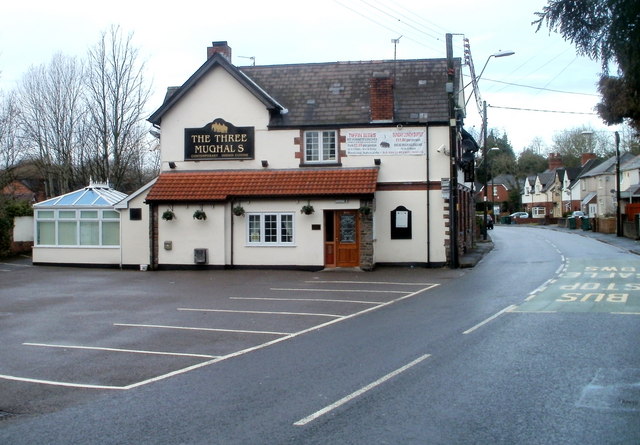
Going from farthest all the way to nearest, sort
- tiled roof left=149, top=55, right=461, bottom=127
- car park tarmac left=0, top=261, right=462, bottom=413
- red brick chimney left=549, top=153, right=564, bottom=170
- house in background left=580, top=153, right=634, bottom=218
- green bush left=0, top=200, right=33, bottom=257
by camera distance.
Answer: red brick chimney left=549, top=153, right=564, bottom=170 < house in background left=580, top=153, right=634, bottom=218 < green bush left=0, top=200, right=33, bottom=257 < tiled roof left=149, top=55, right=461, bottom=127 < car park tarmac left=0, top=261, right=462, bottom=413

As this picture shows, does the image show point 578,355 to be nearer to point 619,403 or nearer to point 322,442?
point 619,403

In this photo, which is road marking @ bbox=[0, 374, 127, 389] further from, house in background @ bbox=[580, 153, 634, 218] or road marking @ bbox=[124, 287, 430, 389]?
house in background @ bbox=[580, 153, 634, 218]

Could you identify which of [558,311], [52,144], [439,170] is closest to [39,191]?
[52,144]

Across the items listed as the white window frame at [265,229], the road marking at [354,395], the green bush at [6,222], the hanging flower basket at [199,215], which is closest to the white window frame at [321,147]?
the white window frame at [265,229]

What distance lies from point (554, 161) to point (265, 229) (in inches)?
3176

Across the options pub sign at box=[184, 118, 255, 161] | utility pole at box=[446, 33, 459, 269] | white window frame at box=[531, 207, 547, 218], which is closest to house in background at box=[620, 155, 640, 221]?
white window frame at box=[531, 207, 547, 218]

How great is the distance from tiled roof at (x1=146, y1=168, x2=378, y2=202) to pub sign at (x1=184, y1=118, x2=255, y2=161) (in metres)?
0.70

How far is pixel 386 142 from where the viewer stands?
27000 mm

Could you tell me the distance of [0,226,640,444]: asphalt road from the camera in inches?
266

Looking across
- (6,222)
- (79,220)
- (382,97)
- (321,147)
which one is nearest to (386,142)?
(382,97)

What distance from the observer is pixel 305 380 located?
891 cm

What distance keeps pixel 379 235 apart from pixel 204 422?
796 inches

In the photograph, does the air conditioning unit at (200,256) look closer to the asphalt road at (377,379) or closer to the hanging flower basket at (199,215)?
the hanging flower basket at (199,215)

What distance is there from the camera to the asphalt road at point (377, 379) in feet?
22.2
